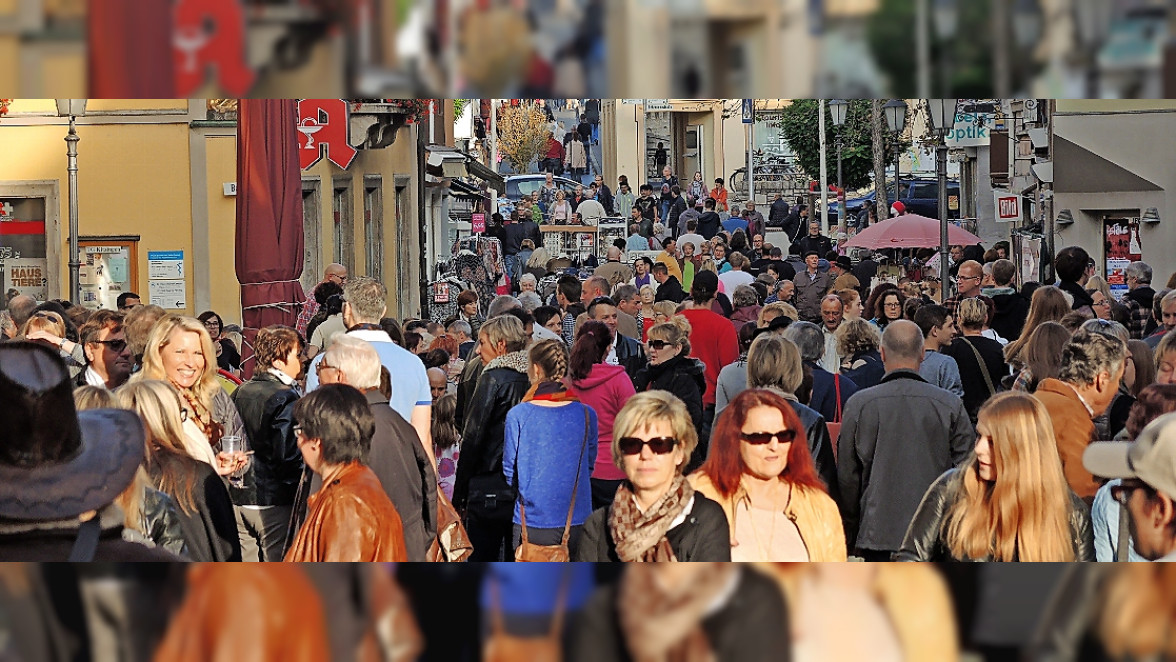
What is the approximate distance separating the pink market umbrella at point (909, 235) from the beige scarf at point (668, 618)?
18914 millimetres

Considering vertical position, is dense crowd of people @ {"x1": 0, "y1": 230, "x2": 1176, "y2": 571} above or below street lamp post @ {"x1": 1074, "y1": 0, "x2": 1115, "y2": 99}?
below

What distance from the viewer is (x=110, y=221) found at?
60.7 feet

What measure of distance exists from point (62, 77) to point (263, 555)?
4.55 metres

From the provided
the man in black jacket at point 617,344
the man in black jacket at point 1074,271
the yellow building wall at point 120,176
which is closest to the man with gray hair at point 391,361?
the man in black jacket at point 617,344

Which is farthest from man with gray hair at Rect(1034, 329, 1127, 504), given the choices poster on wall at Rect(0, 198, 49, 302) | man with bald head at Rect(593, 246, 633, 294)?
poster on wall at Rect(0, 198, 49, 302)

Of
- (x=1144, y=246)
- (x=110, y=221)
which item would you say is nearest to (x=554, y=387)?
(x=110, y=221)

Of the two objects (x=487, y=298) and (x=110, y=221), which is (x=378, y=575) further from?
(x=487, y=298)

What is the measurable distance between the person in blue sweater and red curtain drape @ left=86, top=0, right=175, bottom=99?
15.3 ft

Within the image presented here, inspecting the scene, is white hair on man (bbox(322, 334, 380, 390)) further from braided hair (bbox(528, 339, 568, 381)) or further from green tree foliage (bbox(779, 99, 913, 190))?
green tree foliage (bbox(779, 99, 913, 190))

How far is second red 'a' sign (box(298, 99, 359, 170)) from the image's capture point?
59.3ft

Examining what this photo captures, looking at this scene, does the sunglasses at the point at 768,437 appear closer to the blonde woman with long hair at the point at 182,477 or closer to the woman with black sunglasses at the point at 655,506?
the woman with black sunglasses at the point at 655,506

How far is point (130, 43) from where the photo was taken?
2.20 metres

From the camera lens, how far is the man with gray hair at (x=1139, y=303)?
11.3m

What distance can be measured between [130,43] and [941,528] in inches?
126
